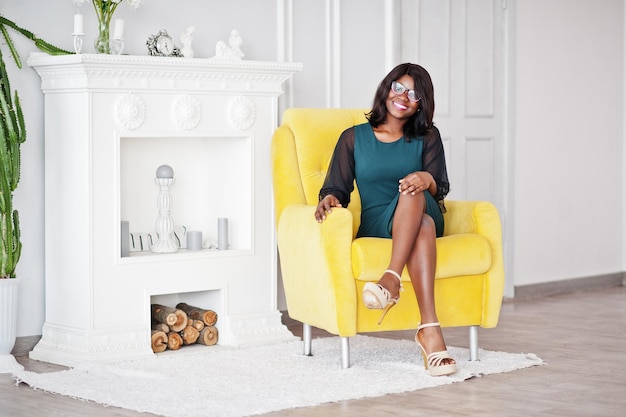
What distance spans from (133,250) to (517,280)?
2.63 metres

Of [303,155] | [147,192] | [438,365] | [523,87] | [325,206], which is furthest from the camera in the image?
[523,87]

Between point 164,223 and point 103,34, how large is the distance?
33.3 inches

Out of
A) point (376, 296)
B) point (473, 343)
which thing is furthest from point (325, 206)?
point (473, 343)

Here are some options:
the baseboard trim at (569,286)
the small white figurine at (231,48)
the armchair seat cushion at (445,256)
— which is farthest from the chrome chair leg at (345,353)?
the baseboard trim at (569,286)

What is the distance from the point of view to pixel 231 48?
4879 mm

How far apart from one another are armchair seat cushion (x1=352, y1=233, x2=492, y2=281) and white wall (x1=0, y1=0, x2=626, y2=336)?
4.73 ft

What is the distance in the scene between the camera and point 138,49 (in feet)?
15.5

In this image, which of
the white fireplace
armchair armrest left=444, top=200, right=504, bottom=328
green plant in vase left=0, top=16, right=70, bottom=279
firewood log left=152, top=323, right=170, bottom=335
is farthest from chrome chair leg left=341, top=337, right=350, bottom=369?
green plant in vase left=0, top=16, right=70, bottom=279

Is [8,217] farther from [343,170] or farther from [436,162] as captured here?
[436,162]

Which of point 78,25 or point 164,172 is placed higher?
point 78,25

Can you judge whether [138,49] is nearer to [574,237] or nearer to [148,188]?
[148,188]

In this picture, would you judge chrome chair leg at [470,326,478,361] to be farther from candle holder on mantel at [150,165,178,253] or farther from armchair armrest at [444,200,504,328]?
candle holder on mantel at [150,165,178,253]

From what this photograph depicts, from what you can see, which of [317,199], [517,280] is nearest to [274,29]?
[317,199]

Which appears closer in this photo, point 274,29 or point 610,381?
point 610,381
